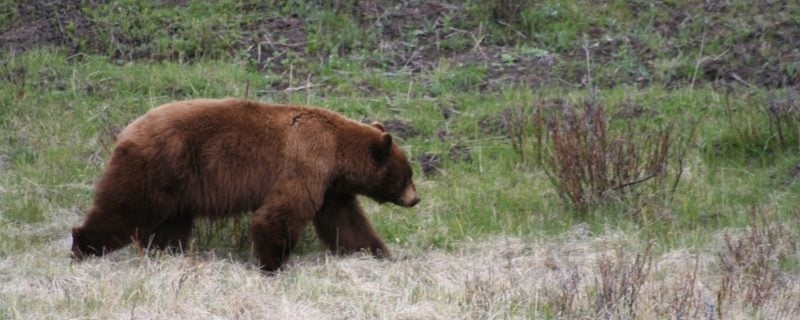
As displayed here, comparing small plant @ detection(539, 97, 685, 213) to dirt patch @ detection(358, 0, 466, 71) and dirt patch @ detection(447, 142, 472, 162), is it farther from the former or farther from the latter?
dirt patch @ detection(358, 0, 466, 71)

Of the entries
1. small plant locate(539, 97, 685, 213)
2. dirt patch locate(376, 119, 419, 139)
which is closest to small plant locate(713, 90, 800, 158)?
small plant locate(539, 97, 685, 213)

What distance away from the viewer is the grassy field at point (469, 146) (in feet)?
23.1

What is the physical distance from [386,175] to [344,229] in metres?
0.47

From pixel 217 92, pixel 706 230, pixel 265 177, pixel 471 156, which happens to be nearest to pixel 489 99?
pixel 471 156

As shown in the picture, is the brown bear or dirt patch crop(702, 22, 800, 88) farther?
dirt patch crop(702, 22, 800, 88)

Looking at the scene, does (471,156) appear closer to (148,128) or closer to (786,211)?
(786,211)

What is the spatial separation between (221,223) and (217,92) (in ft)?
11.2

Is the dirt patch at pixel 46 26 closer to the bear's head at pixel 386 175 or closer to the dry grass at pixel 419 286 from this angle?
the dry grass at pixel 419 286

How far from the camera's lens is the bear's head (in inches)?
333

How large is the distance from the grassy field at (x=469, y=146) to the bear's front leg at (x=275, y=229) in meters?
0.24

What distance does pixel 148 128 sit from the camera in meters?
7.95

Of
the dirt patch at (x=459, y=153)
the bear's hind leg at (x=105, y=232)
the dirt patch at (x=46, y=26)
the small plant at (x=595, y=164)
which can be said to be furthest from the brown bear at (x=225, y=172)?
the dirt patch at (x=46, y=26)

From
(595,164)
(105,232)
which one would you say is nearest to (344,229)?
(105,232)

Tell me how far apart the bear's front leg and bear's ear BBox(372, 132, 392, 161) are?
692 millimetres
